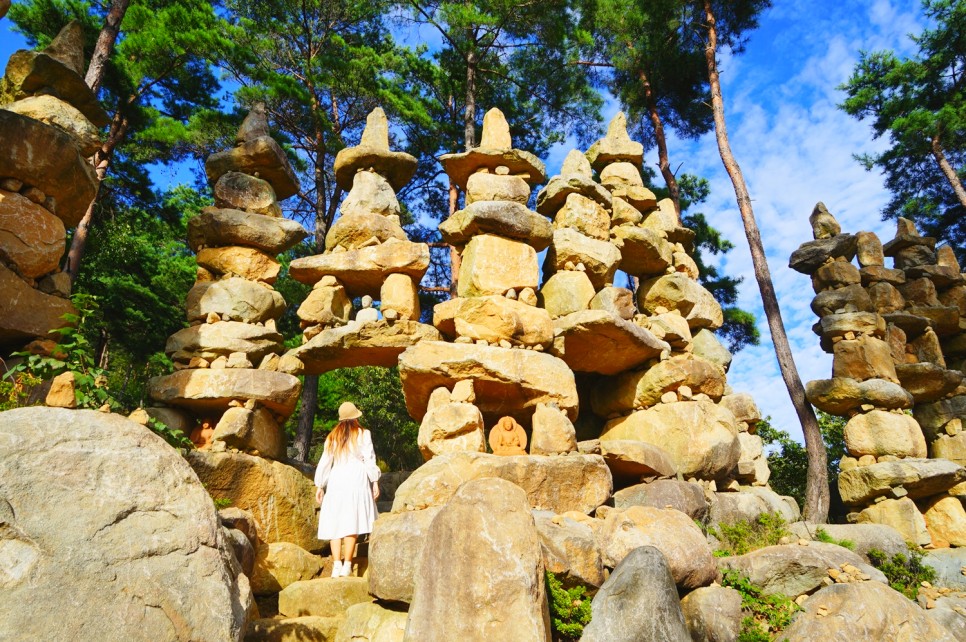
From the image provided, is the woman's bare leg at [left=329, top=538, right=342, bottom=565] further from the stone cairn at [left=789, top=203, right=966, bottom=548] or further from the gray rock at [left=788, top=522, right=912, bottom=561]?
the stone cairn at [left=789, top=203, right=966, bottom=548]

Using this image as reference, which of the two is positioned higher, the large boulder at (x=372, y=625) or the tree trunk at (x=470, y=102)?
the tree trunk at (x=470, y=102)

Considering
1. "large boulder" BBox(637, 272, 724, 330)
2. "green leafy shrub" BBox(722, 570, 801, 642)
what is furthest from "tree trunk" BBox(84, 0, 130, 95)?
"green leafy shrub" BBox(722, 570, 801, 642)

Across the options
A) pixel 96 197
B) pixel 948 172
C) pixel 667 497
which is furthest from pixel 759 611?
pixel 948 172

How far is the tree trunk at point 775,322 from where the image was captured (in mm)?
9352

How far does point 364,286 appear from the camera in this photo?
24.8 ft

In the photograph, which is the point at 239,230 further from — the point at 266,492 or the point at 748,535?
the point at 748,535

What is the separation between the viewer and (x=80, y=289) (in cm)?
1074

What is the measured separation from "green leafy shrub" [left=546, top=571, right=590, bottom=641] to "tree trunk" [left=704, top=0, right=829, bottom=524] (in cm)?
649

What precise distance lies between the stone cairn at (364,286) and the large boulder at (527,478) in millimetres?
1878

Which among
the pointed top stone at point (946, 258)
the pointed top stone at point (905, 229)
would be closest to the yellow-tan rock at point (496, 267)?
the pointed top stone at point (905, 229)

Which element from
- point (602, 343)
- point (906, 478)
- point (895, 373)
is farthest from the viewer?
point (895, 373)

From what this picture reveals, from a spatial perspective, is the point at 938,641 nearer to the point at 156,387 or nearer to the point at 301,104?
the point at 156,387

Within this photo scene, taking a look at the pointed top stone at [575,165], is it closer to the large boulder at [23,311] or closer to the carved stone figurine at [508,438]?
the carved stone figurine at [508,438]

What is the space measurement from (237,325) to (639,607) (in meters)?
5.19
